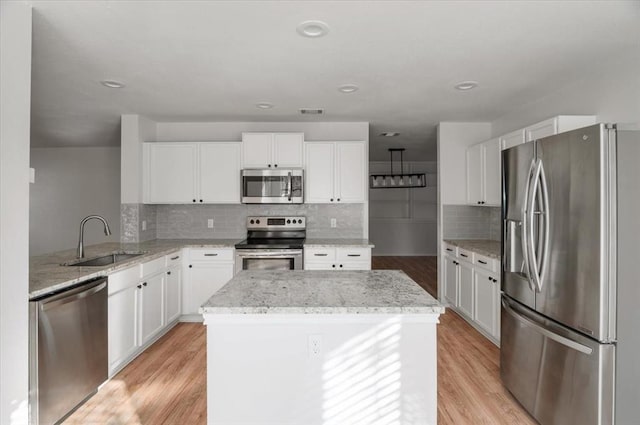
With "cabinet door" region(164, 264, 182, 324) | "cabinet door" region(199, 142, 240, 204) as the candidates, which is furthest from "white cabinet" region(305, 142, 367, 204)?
"cabinet door" region(164, 264, 182, 324)

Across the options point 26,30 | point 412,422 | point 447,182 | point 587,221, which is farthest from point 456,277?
point 26,30

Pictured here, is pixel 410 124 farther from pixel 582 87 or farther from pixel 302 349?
pixel 302 349

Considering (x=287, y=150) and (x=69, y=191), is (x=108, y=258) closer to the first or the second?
(x=287, y=150)

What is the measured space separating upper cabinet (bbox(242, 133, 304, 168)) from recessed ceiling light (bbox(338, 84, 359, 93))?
1097 mm

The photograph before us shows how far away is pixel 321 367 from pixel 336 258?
2.30 m

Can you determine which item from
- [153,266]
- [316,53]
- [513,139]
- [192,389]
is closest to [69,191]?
[153,266]

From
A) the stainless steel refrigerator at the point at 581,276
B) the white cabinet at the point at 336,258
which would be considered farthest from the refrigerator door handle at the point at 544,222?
the white cabinet at the point at 336,258

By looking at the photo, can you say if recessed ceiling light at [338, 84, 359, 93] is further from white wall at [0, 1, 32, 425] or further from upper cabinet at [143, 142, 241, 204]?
white wall at [0, 1, 32, 425]

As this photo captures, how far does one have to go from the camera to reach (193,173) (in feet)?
14.1

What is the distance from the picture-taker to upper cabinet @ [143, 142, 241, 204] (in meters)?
4.29

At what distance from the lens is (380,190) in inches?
361

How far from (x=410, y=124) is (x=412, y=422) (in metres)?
3.80

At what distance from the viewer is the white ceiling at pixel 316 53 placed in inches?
76.7

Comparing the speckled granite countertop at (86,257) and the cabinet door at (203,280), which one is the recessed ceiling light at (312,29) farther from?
the cabinet door at (203,280)
